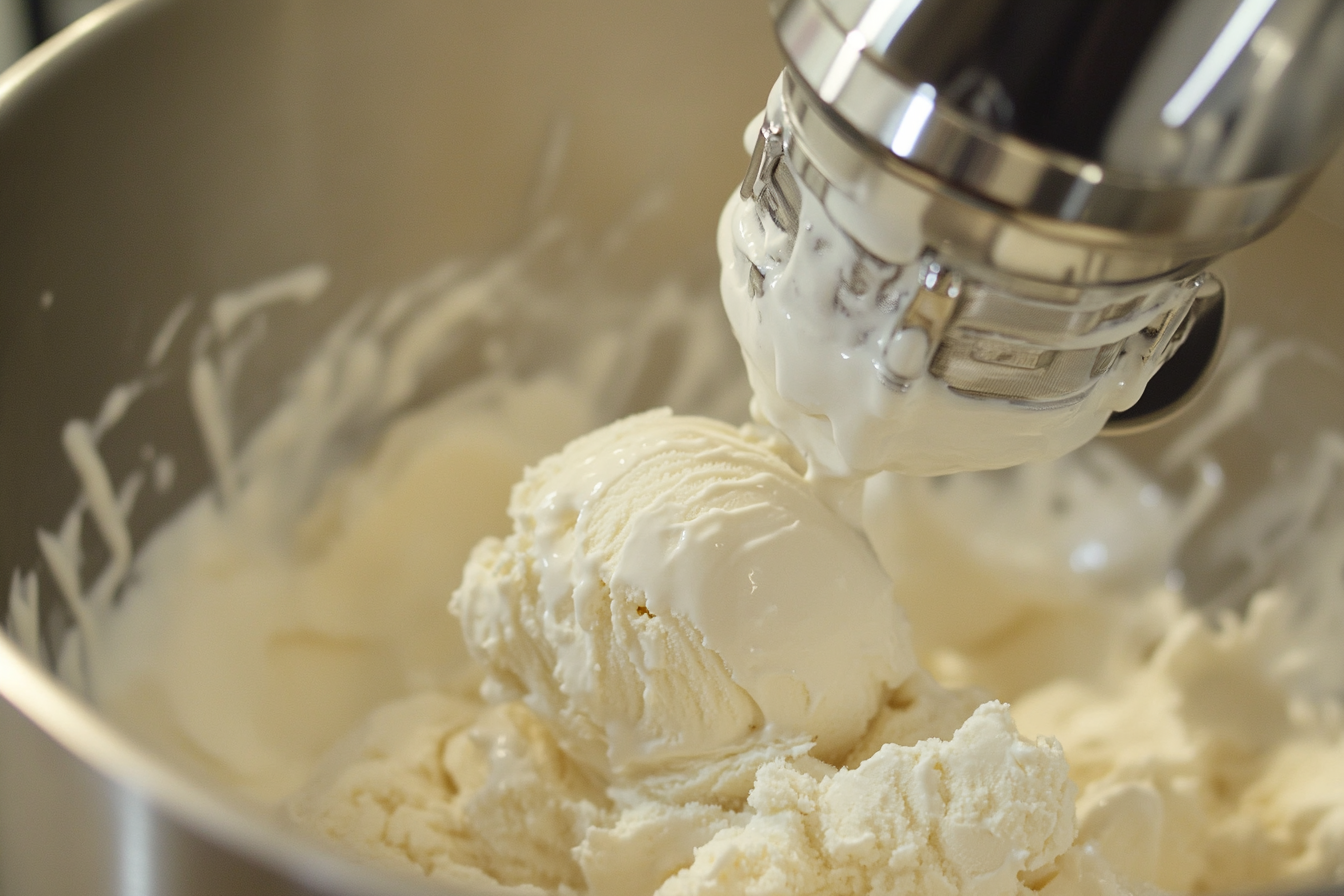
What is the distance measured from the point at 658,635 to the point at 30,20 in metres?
0.82

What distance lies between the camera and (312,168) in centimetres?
96

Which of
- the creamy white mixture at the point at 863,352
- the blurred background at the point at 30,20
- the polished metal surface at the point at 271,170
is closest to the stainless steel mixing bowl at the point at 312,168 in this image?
the polished metal surface at the point at 271,170

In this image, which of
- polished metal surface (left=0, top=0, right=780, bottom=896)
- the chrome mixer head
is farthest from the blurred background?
the chrome mixer head

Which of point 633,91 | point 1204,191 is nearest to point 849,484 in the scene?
point 1204,191

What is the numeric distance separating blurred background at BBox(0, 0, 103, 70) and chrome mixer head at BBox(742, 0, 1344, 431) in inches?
31.4

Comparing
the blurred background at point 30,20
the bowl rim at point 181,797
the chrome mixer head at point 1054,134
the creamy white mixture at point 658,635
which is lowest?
the creamy white mixture at point 658,635

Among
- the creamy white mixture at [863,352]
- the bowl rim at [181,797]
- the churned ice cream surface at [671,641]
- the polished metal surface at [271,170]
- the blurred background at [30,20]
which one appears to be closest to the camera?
the bowl rim at [181,797]

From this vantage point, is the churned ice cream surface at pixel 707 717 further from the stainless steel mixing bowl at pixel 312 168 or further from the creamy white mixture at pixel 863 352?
the stainless steel mixing bowl at pixel 312 168

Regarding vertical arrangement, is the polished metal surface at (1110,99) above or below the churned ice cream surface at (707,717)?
above

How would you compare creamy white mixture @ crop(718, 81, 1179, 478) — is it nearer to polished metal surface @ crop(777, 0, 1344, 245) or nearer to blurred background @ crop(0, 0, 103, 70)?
polished metal surface @ crop(777, 0, 1344, 245)

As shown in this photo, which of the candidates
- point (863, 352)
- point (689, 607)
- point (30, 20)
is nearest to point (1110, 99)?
point (863, 352)

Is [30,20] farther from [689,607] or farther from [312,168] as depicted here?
[689,607]

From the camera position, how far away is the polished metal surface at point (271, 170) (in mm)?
748

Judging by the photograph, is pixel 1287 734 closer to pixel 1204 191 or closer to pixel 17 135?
pixel 1204 191
